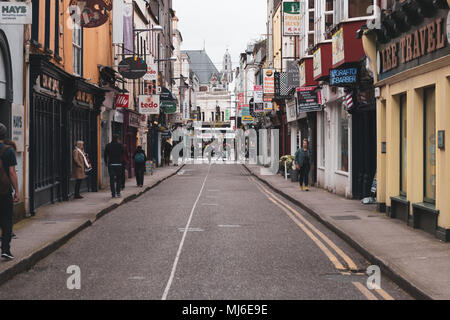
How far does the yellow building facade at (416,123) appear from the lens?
464 inches

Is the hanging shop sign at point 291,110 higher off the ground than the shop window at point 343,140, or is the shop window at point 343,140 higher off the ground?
the hanging shop sign at point 291,110

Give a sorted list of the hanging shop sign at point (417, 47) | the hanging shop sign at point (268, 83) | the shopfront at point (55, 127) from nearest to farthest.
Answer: the hanging shop sign at point (417, 47), the shopfront at point (55, 127), the hanging shop sign at point (268, 83)

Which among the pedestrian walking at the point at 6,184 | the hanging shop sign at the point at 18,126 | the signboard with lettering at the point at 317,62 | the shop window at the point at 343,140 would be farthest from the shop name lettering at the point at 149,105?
the pedestrian walking at the point at 6,184

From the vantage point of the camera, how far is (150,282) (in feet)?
27.9

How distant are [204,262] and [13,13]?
5.46 m

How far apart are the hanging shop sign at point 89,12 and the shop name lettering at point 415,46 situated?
8.13 m

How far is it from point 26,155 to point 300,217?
6.79 metres

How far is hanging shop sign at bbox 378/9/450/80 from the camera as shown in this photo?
1165cm

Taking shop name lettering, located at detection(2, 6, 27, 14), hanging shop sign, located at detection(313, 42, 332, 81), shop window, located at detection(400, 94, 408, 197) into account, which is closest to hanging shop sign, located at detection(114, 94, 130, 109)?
hanging shop sign, located at detection(313, 42, 332, 81)

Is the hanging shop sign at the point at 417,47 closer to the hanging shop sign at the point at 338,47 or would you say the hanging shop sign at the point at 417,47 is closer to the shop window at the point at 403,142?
the shop window at the point at 403,142

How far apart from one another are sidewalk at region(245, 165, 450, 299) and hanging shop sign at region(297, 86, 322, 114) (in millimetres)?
8188

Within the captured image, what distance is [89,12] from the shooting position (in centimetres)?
1956

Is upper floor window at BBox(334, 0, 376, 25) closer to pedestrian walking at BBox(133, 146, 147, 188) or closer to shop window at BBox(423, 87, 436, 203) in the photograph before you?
shop window at BBox(423, 87, 436, 203)
